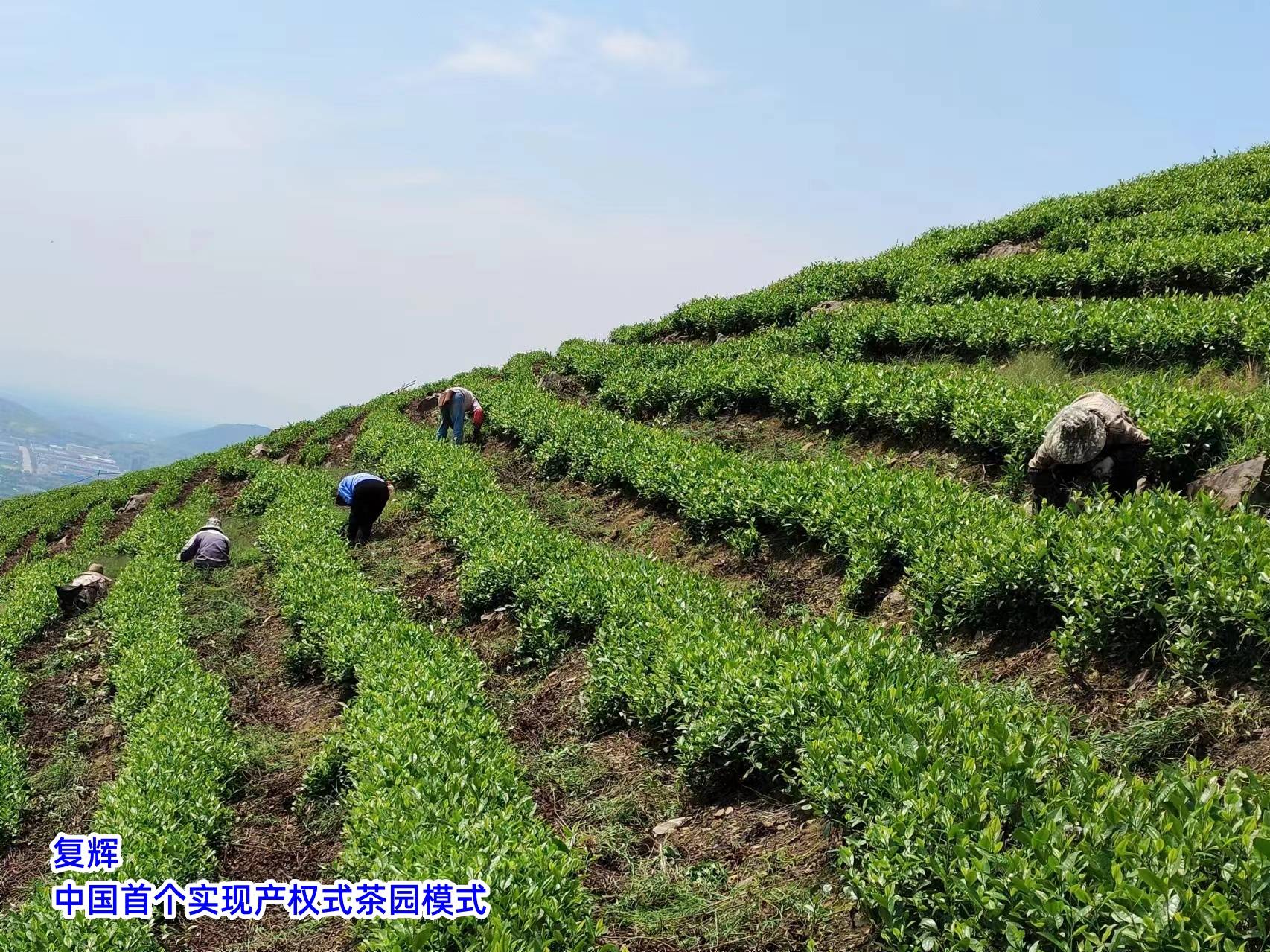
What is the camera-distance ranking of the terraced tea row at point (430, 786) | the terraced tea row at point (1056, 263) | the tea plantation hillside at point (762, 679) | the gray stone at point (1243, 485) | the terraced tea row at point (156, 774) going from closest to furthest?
1. the tea plantation hillside at point (762, 679)
2. the terraced tea row at point (430, 786)
3. the terraced tea row at point (156, 774)
4. the gray stone at point (1243, 485)
5. the terraced tea row at point (1056, 263)

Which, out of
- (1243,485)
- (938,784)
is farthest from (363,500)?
(1243,485)

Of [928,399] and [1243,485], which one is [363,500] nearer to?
[928,399]

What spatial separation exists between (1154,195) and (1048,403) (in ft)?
48.7

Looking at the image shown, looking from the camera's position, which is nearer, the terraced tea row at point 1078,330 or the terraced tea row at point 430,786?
the terraced tea row at point 430,786

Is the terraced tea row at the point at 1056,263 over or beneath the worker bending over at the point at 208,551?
over

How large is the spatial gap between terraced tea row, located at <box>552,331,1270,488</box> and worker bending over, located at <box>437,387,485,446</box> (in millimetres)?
3207

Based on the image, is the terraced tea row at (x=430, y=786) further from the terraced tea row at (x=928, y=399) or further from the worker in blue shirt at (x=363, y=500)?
the terraced tea row at (x=928, y=399)

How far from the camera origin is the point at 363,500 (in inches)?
563

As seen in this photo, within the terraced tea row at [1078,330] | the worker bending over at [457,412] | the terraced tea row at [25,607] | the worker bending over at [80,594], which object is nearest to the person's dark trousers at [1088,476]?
the terraced tea row at [1078,330]

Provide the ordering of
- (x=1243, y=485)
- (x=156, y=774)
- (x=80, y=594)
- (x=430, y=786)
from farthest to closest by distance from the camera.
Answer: (x=80, y=594), (x=156, y=774), (x=1243, y=485), (x=430, y=786)

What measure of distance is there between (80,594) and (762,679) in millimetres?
14958

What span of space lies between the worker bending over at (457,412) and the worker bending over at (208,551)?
5619 mm

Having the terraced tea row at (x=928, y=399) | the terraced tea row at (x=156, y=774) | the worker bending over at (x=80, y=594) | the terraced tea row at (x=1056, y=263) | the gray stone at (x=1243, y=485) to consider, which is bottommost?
the terraced tea row at (x=156, y=774)

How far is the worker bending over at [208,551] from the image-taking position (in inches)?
590
